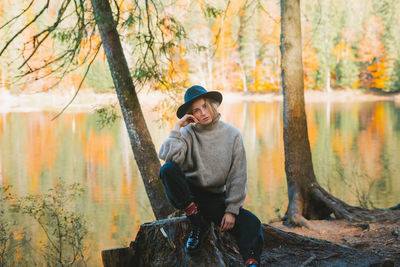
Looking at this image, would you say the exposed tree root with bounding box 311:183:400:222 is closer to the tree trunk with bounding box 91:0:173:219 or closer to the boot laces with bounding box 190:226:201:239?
the tree trunk with bounding box 91:0:173:219

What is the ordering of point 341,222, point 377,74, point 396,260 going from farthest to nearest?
1. point 377,74
2. point 341,222
3. point 396,260

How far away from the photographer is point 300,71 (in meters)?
5.45

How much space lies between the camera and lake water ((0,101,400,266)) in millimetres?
8258

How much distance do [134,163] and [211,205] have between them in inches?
417

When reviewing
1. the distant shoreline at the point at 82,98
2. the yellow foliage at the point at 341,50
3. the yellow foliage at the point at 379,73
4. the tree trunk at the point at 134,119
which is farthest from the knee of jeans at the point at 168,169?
the yellow foliage at the point at 341,50

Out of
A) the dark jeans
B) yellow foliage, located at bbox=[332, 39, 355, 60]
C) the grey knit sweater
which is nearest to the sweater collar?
the grey knit sweater

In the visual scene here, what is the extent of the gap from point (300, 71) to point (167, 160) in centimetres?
346

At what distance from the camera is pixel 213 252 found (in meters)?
2.55

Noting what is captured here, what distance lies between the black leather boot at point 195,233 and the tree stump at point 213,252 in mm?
58

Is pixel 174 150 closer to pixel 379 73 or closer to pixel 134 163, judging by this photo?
pixel 134 163

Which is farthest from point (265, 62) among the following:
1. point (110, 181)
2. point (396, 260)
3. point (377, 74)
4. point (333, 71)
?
point (396, 260)

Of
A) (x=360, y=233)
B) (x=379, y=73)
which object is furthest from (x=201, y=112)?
(x=379, y=73)

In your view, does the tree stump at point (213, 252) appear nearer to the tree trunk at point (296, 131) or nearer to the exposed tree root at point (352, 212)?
the exposed tree root at point (352, 212)

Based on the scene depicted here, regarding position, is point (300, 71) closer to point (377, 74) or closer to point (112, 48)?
point (112, 48)
